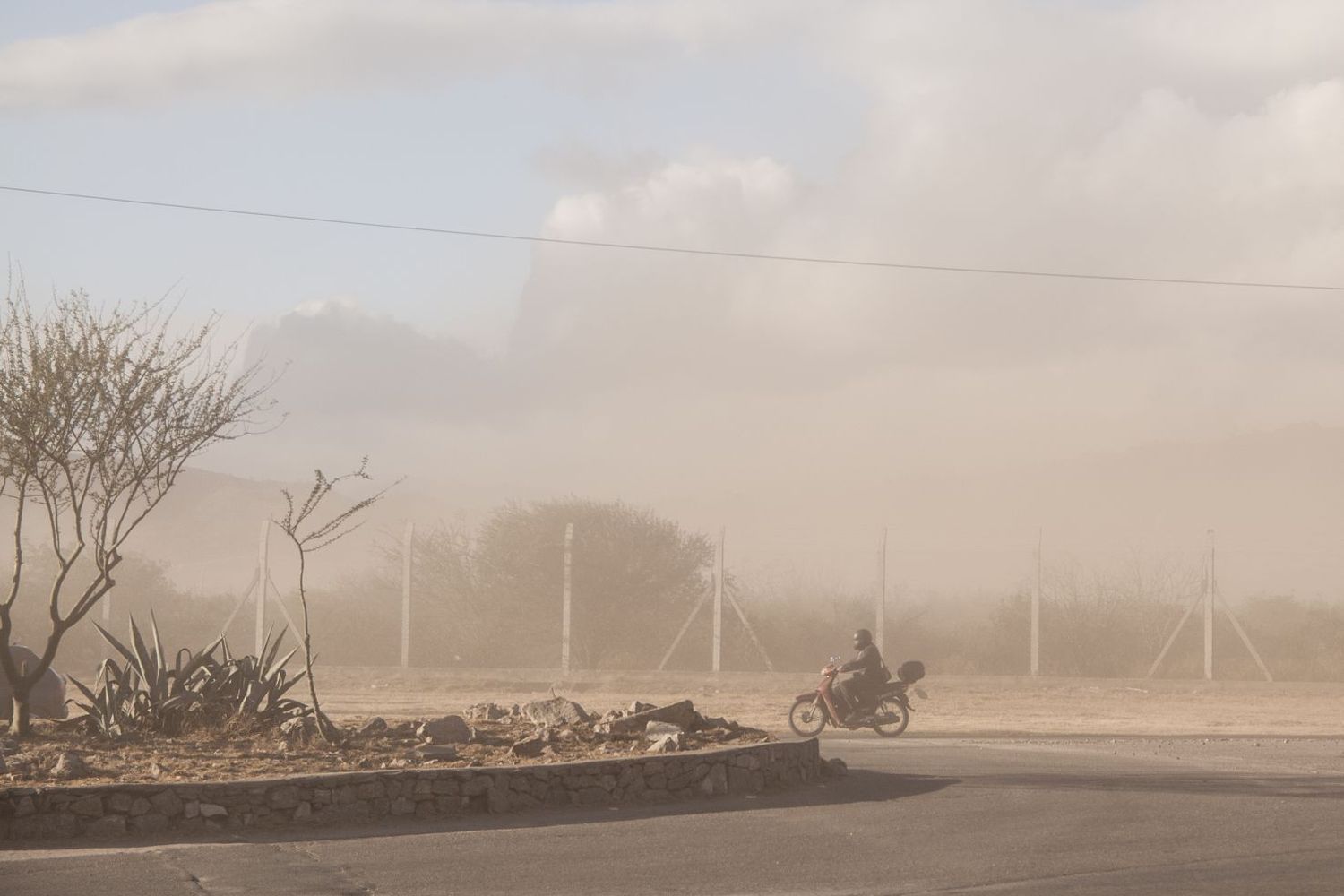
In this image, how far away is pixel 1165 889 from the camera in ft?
26.7

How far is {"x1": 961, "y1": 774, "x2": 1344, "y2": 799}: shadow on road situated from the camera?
1234 cm

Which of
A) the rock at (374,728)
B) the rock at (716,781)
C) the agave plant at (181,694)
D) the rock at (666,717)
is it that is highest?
the agave plant at (181,694)

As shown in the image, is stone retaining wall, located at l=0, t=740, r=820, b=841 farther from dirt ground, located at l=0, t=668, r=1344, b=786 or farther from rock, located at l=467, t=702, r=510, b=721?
rock, located at l=467, t=702, r=510, b=721

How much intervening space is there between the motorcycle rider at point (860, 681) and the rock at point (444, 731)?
6920mm

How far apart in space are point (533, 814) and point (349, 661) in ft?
88.6

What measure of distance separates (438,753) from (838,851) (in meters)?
3.78

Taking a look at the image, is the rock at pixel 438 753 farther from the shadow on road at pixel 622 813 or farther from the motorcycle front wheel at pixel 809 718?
the motorcycle front wheel at pixel 809 718

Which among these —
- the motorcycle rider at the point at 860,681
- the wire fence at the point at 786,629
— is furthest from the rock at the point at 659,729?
the wire fence at the point at 786,629

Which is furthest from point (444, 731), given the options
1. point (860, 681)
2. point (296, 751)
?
point (860, 681)

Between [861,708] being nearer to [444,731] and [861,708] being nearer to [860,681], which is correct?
[860,681]

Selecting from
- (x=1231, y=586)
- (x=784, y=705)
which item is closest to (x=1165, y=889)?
(x=784, y=705)

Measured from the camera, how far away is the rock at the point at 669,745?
12.4 meters

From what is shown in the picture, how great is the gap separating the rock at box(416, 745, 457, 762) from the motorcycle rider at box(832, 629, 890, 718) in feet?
26.1

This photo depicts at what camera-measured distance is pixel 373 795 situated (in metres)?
10.5
